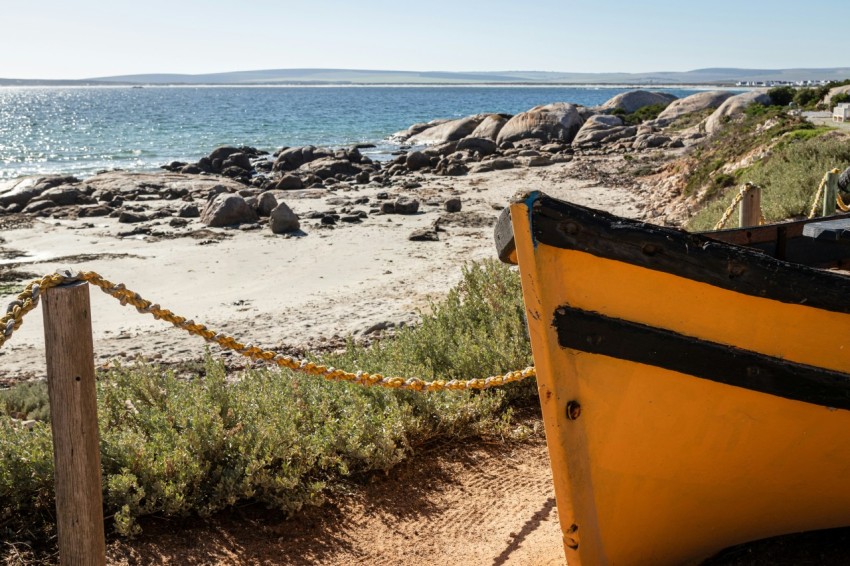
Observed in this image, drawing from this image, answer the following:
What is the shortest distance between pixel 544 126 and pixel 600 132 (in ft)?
9.46

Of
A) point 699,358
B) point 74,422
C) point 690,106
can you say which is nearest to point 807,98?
point 690,106

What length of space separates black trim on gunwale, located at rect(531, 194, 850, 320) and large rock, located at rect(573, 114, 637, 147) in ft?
101

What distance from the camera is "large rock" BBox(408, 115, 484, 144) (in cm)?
4063

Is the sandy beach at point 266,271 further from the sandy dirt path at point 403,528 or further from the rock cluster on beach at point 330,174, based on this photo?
the sandy dirt path at point 403,528

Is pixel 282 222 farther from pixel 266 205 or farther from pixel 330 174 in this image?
pixel 330 174

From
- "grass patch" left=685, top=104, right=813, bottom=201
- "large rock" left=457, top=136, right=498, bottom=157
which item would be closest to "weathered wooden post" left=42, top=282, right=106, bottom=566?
"grass patch" left=685, top=104, right=813, bottom=201

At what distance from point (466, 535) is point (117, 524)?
183cm

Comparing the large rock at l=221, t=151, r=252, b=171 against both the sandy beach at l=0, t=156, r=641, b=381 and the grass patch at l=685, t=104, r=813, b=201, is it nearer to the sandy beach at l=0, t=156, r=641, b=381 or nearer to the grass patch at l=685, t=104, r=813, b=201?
the sandy beach at l=0, t=156, r=641, b=381

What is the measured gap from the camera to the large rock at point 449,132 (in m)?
40.6

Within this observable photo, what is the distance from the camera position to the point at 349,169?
95.1ft

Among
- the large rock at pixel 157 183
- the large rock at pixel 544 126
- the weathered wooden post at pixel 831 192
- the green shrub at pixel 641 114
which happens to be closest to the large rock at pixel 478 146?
the large rock at pixel 544 126

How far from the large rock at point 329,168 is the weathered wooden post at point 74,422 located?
24.7 meters

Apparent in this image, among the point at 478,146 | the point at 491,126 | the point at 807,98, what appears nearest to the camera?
the point at 807,98

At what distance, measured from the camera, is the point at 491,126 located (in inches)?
1490
